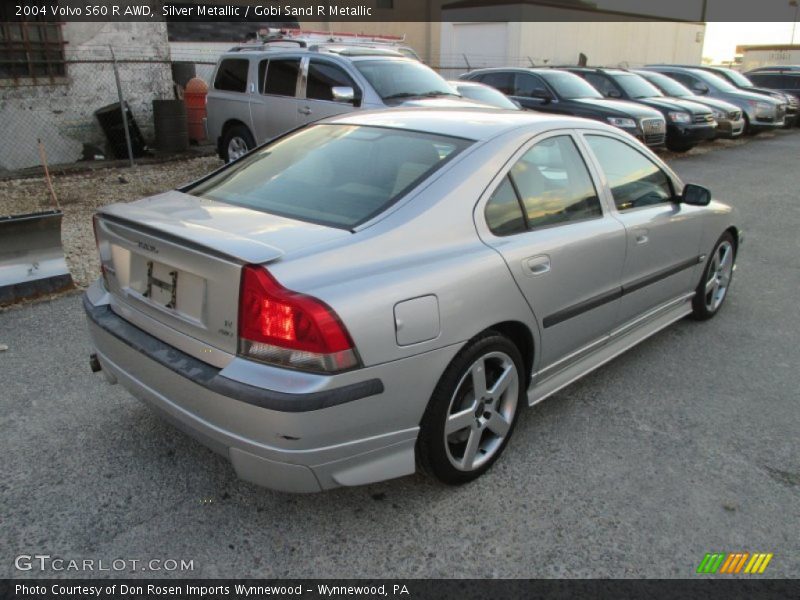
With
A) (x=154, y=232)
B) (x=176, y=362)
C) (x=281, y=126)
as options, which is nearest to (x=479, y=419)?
(x=176, y=362)

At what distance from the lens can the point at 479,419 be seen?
2.88 metres

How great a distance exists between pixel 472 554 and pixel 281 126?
794cm

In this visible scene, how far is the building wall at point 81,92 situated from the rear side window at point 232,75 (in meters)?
2.20

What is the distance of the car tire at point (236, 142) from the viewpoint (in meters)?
9.98

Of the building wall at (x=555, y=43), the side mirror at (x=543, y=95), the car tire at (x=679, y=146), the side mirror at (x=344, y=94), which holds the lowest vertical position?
the car tire at (x=679, y=146)

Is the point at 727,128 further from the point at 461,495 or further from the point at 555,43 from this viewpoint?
the point at 461,495

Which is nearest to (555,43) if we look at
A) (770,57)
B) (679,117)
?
(679,117)

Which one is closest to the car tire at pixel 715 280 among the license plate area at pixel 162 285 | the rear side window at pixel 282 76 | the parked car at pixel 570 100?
the license plate area at pixel 162 285

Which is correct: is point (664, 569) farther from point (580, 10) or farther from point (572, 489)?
point (580, 10)

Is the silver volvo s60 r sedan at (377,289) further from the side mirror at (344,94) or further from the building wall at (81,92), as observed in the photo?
the building wall at (81,92)

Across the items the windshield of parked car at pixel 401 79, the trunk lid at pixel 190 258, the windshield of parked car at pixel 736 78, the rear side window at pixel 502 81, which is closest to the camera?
the trunk lid at pixel 190 258

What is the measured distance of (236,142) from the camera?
10.3m

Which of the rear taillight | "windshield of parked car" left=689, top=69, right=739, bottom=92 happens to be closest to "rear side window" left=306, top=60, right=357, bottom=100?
the rear taillight

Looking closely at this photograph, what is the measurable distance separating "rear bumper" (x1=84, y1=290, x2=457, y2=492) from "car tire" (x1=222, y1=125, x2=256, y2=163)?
25.8ft
